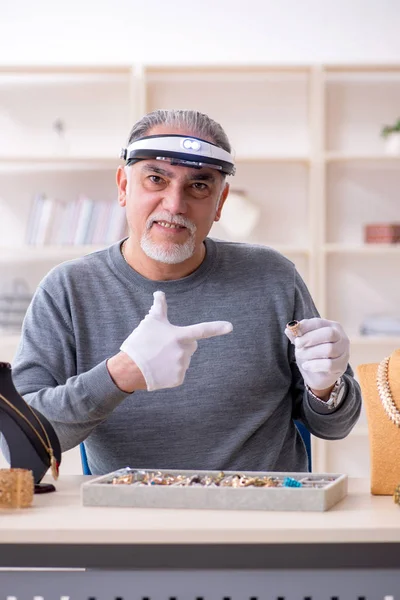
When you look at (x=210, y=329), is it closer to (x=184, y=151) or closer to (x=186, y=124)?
(x=184, y=151)

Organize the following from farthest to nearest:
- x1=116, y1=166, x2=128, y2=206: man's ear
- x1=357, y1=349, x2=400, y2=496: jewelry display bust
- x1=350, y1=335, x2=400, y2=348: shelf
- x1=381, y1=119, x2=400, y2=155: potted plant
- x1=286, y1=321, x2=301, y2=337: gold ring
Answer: x1=381, y1=119, x2=400, y2=155: potted plant < x1=350, y1=335, x2=400, y2=348: shelf < x1=116, y1=166, x2=128, y2=206: man's ear < x1=286, y1=321, x2=301, y2=337: gold ring < x1=357, y1=349, x2=400, y2=496: jewelry display bust

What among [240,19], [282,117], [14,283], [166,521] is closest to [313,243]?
[282,117]

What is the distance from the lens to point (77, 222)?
400 cm

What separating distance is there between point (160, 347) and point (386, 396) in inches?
14.7

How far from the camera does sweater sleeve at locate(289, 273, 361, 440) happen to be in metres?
1.79

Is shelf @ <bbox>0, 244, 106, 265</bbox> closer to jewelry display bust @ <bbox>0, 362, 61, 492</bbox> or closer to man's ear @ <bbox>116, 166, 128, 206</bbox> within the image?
man's ear @ <bbox>116, 166, 128, 206</bbox>

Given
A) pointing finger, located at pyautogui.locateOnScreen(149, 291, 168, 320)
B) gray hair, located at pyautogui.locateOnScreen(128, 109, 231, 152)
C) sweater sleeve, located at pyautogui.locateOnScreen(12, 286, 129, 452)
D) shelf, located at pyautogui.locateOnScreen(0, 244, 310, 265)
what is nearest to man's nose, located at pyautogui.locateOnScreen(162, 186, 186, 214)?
gray hair, located at pyautogui.locateOnScreen(128, 109, 231, 152)

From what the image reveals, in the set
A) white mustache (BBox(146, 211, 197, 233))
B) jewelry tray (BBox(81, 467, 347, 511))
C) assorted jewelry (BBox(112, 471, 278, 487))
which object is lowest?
jewelry tray (BBox(81, 467, 347, 511))

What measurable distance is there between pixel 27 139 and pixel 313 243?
55.7 inches

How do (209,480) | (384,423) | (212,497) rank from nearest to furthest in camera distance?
(212,497) < (209,480) < (384,423)

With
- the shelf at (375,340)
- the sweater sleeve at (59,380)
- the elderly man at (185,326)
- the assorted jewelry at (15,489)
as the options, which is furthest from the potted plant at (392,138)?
the assorted jewelry at (15,489)

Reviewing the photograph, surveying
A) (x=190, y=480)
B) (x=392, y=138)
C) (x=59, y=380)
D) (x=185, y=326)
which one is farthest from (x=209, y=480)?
(x=392, y=138)

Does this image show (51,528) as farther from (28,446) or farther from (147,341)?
(147,341)

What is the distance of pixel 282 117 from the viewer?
4230 millimetres
